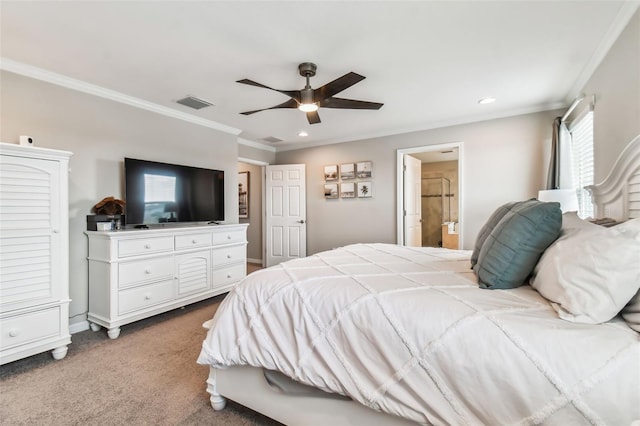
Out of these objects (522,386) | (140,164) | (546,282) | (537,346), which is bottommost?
(522,386)

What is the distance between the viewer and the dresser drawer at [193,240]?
3119 mm

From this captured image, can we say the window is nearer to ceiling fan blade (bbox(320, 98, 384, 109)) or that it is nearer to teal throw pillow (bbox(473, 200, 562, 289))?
teal throw pillow (bbox(473, 200, 562, 289))

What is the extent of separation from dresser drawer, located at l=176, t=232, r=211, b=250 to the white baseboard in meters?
1.06

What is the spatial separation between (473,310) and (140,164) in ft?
10.9

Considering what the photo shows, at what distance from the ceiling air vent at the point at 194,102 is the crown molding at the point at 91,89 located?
11.9 inches

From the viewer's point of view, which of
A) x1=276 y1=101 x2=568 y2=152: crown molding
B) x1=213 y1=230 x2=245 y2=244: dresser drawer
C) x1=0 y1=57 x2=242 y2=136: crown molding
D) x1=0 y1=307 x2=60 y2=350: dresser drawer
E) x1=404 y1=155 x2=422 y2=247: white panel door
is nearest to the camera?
x1=0 y1=307 x2=60 y2=350: dresser drawer

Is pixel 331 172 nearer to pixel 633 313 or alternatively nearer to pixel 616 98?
pixel 616 98

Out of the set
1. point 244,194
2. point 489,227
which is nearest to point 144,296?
point 489,227

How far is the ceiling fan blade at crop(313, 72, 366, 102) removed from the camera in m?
2.09

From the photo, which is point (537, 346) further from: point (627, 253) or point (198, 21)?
point (198, 21)

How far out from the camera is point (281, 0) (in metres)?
1.69

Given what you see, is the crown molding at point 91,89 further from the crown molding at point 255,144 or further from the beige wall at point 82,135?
the crown molding at point 255,144

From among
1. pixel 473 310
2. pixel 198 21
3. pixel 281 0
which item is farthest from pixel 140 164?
pixel 473 310

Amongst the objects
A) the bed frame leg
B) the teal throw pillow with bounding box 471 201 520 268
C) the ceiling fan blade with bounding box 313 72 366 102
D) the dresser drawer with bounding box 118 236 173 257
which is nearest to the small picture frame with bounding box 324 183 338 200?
the ceiling fan blade with bounding box 313 72 366 102
